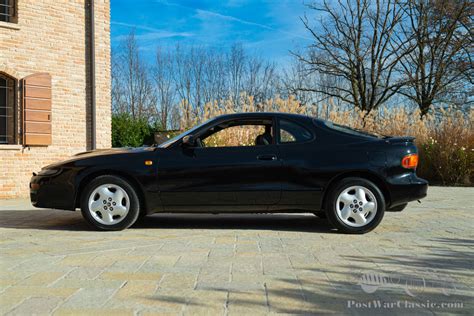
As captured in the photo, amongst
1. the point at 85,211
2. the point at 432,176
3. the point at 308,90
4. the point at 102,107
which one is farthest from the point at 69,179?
the point at 308,90

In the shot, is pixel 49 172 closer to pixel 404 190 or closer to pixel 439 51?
Answer: pixel 404 190

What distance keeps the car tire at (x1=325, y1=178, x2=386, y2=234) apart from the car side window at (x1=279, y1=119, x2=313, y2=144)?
2.50 ft

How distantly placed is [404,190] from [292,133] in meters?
1.59

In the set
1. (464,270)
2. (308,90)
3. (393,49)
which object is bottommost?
(464,270)

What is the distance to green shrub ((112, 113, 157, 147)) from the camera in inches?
747

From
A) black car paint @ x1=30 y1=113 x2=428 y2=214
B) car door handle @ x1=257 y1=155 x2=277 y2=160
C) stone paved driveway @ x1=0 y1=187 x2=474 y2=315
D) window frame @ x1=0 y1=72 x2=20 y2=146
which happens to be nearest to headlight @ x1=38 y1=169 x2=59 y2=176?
black car paint @ x1=30 y1=113 x2=428 y2=214

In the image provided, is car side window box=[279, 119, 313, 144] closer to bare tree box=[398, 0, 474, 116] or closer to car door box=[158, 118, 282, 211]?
car door box=[158, 118, 282, 211]

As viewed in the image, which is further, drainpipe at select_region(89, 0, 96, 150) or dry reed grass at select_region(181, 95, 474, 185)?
dry reed grass at select_region(181, 95, 474, 185)

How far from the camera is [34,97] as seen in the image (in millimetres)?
11180

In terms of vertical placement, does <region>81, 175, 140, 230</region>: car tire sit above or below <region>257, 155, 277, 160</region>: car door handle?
below

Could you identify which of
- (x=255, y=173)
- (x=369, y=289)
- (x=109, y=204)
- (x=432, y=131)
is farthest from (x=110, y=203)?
Answer: (x=432, y=131)

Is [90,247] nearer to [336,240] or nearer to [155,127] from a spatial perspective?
[336,240]

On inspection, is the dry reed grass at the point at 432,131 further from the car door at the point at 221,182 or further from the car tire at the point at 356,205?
the car tire at the point at 356,205

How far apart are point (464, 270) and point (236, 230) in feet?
9.50
